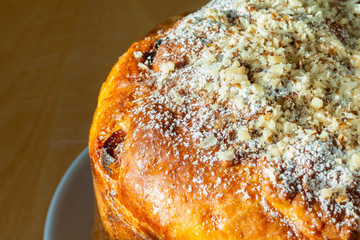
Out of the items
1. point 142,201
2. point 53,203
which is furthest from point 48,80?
point 142,201

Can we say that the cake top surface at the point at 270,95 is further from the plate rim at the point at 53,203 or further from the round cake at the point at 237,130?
the plate rim at the point at 53,203

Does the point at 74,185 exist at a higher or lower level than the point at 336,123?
lower

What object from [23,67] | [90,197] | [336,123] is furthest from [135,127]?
[23,67]

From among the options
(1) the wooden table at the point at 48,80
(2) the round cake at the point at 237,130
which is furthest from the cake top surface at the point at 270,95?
(1) the wooden table at the point at 48,80

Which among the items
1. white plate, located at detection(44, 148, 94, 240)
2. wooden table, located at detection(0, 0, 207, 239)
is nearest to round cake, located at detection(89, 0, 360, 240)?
white plate, located at detection(44, 148, 94, 240)

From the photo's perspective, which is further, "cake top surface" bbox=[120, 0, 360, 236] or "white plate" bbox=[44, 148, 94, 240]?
"white plate" bbox=[44, 148, 94, 240]

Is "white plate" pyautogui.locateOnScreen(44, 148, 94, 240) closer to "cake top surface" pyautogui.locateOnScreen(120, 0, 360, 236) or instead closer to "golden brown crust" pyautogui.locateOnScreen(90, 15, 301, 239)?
"golden brown crust" pyautogui.locateOnScreen(90, 15, 301, 239)

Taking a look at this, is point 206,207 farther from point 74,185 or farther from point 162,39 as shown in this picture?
point 74,185
